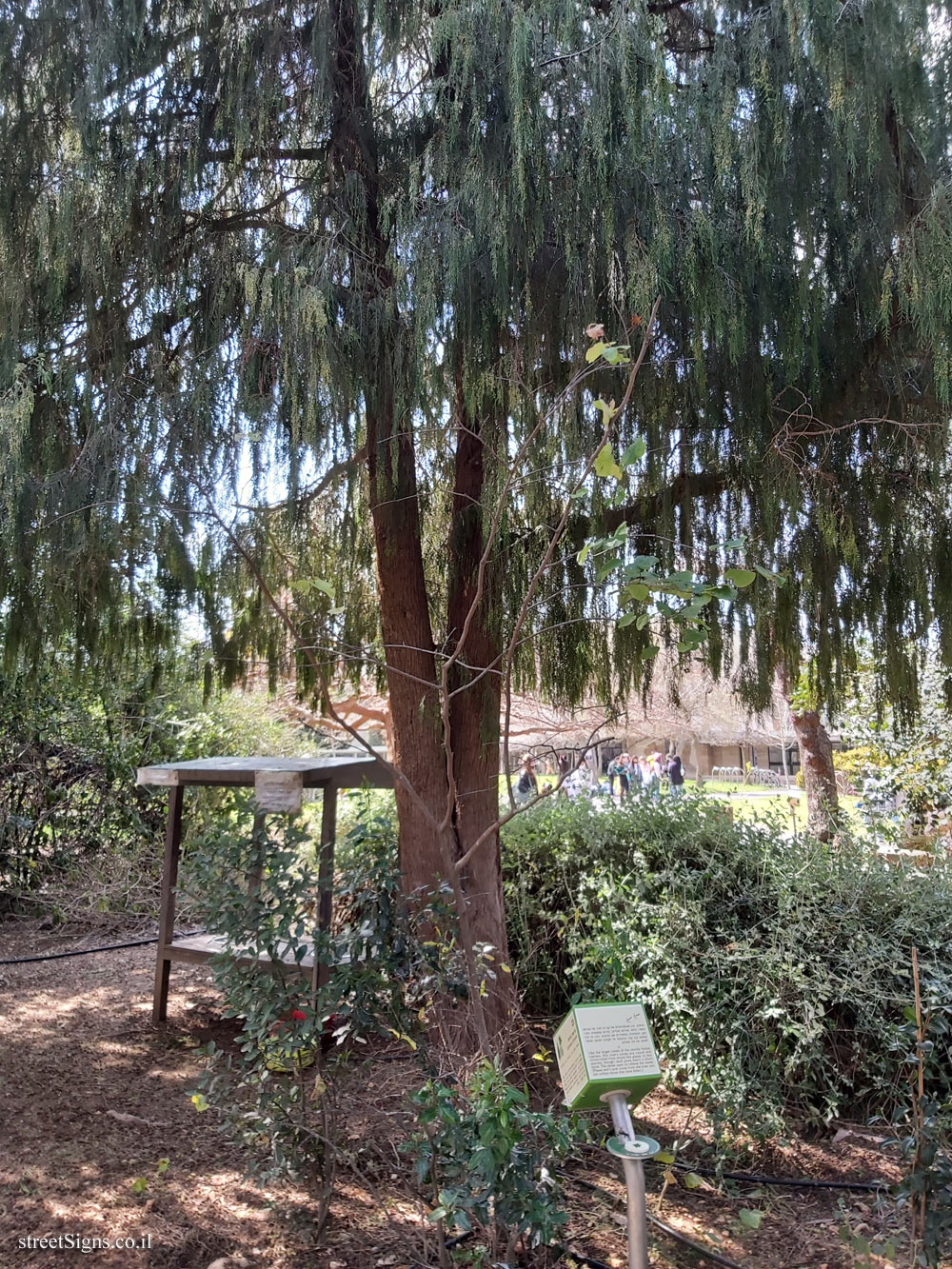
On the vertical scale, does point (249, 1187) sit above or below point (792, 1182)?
above

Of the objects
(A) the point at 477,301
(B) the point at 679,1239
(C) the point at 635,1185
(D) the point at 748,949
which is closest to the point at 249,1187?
(B) the point at 679,1239

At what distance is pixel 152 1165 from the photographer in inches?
115

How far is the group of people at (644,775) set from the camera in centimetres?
475

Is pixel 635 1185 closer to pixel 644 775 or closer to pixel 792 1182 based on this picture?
pixel 792 1182

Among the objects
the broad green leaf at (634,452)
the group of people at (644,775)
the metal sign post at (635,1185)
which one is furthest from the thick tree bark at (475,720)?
the metal sign post at (635,1185)

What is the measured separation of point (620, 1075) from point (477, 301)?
224cm

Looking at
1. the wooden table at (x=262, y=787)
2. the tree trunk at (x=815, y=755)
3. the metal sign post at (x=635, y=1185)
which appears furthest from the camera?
the tree trunk at (x=815, y=755)

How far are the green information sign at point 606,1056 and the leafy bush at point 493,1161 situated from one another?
0.16 metres

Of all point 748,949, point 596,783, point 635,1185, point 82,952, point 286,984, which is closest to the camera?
point 635,1185

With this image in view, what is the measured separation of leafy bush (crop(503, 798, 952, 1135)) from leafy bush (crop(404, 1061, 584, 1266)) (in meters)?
1.03

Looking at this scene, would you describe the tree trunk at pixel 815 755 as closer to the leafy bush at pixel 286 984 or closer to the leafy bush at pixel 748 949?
the leafy bush at pixel 748 949

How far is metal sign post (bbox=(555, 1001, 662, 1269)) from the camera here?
1728mm

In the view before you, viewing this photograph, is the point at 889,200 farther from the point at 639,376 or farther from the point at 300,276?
the point at 300,276

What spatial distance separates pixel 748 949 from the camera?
3.58 meters
